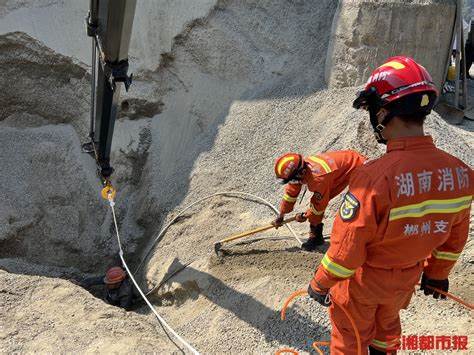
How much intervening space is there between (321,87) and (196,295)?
388 cm

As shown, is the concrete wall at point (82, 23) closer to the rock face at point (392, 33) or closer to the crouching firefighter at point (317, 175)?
the rock face at point (392, 33)

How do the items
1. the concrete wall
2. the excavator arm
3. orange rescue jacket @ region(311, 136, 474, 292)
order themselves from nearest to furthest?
orange rescue jacket @ region(311, 136, 474, 292) → the excavator arm → the concrete wall

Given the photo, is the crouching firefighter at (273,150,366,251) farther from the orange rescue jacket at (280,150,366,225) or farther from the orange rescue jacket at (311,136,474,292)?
the orange rescue jacket at (311,136,474,292)

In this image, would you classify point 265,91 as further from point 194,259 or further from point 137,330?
point 137,330

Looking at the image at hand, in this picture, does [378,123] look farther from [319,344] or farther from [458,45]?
[458,45]

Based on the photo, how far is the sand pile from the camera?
375cm

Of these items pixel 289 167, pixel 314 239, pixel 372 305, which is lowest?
pixel 314 239

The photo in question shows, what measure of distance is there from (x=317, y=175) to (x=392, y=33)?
3.09 m

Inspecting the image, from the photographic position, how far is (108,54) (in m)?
3.81

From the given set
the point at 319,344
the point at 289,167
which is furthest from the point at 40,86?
the point at 319,344

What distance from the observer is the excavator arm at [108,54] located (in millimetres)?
3566

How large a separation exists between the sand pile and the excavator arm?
1.83 m

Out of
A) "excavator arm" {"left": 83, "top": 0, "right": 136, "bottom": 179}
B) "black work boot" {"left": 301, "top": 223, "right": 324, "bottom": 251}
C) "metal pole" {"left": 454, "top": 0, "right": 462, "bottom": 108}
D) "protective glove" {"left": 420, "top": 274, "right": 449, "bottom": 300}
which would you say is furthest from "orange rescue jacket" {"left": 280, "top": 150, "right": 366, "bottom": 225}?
"metal pole" {"left": 454, "top": 0, "right": 462, "bottom": 108}

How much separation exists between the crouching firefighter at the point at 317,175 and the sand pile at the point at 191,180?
0.52m
